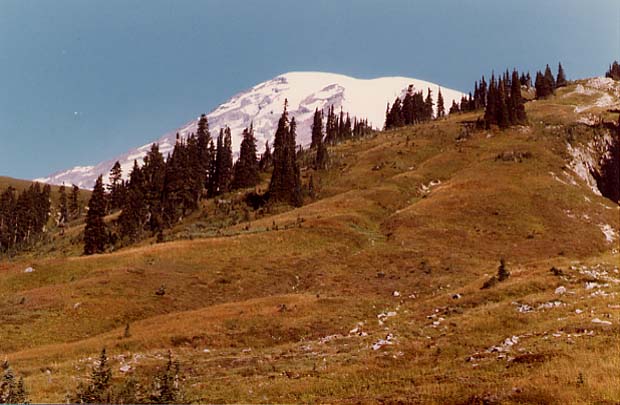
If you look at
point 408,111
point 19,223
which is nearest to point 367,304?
point 19,223

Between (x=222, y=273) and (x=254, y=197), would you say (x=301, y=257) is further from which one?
(x=254, y=197)

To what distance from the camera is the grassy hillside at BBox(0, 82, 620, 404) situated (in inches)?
714

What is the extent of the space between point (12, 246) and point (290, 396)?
13121 centimetres

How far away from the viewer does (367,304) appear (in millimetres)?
38062

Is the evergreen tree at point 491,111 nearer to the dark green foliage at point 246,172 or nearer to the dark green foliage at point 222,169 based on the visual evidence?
the dark green foliage at point 246,172

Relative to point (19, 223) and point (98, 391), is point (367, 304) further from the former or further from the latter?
point (19, 223)

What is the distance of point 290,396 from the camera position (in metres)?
17.5

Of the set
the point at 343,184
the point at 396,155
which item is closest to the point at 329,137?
the point at 396,155

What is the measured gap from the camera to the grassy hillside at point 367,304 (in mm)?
18141

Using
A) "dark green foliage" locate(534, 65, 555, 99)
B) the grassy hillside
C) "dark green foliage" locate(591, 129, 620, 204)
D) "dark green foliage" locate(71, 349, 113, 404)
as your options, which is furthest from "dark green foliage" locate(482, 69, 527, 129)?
"dark green foliage" locate(71, 349, 113, 404)

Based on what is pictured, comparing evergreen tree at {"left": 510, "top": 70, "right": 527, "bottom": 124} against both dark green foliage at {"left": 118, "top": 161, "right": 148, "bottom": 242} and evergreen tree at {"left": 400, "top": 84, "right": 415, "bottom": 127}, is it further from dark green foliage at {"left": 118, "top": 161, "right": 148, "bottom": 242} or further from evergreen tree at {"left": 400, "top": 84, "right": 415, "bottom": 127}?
dark green foliage at {"left": 118, "top": 161, "right": 148, "bottom": 242}

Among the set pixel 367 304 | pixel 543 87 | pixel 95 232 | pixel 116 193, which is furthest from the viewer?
pixel 543 87

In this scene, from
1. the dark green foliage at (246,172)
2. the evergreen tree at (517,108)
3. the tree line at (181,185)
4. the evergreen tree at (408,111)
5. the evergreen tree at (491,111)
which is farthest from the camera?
the evergreen tree at (408,111)


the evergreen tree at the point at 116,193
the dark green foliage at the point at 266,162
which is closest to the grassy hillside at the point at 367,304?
the dark green foliage at the point at 266,162
